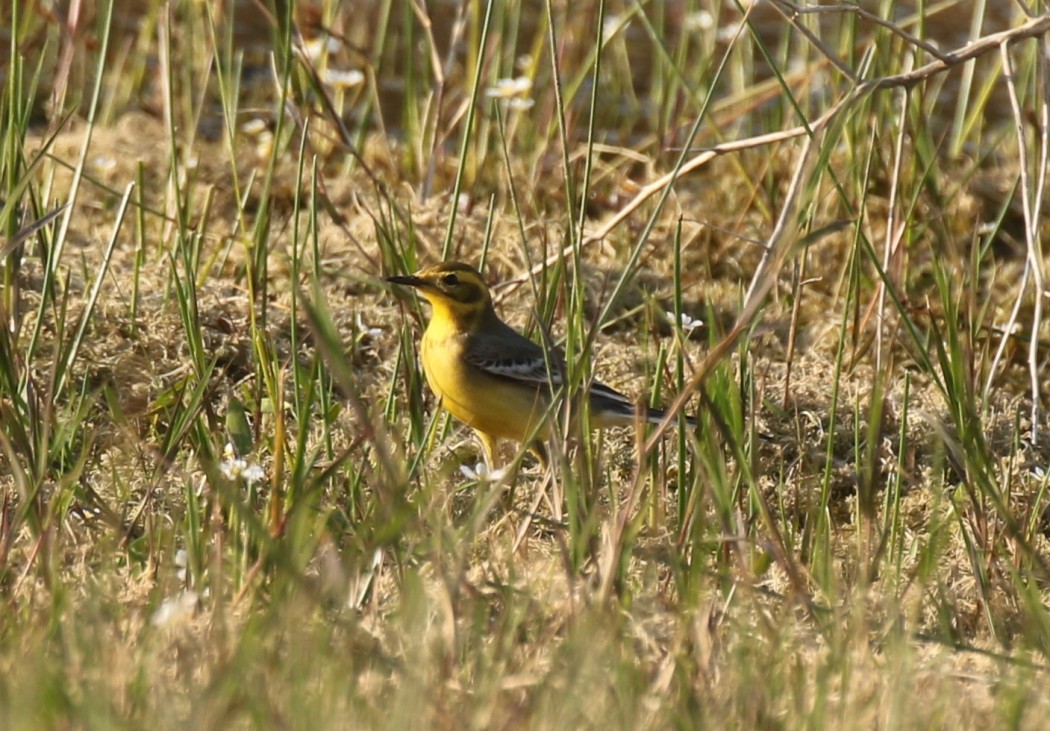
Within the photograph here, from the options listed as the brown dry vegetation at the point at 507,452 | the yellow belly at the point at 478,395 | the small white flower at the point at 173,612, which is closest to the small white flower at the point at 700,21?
the brown dry vegetation at the point at 507,452

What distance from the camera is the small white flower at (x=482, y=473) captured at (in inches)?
145

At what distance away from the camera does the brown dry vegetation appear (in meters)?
2.79

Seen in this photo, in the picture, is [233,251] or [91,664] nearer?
[91,664]

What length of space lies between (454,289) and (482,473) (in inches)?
30.8

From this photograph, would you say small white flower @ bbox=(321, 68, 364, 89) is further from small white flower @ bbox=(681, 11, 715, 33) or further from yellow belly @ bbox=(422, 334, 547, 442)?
yellow belly @ bbox=(422, 334, 547, 442)

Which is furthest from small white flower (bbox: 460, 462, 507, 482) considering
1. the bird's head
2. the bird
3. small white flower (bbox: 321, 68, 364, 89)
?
small white flower (bbox: 321, 68, 364, 89)

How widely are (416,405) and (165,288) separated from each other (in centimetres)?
126

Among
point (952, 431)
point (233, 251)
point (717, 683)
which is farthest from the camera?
point (233, 251)

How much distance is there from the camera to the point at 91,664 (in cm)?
270

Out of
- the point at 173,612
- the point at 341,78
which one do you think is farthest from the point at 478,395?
the point at 341,78

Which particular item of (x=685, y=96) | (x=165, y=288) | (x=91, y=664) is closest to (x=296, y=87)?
(x=165, y=288)

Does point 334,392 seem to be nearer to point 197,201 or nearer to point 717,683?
point 197,201

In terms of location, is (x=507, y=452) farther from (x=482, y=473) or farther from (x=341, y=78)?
(x=341, y=78)

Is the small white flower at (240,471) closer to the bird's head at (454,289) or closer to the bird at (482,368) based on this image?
the bird at (482,368)
